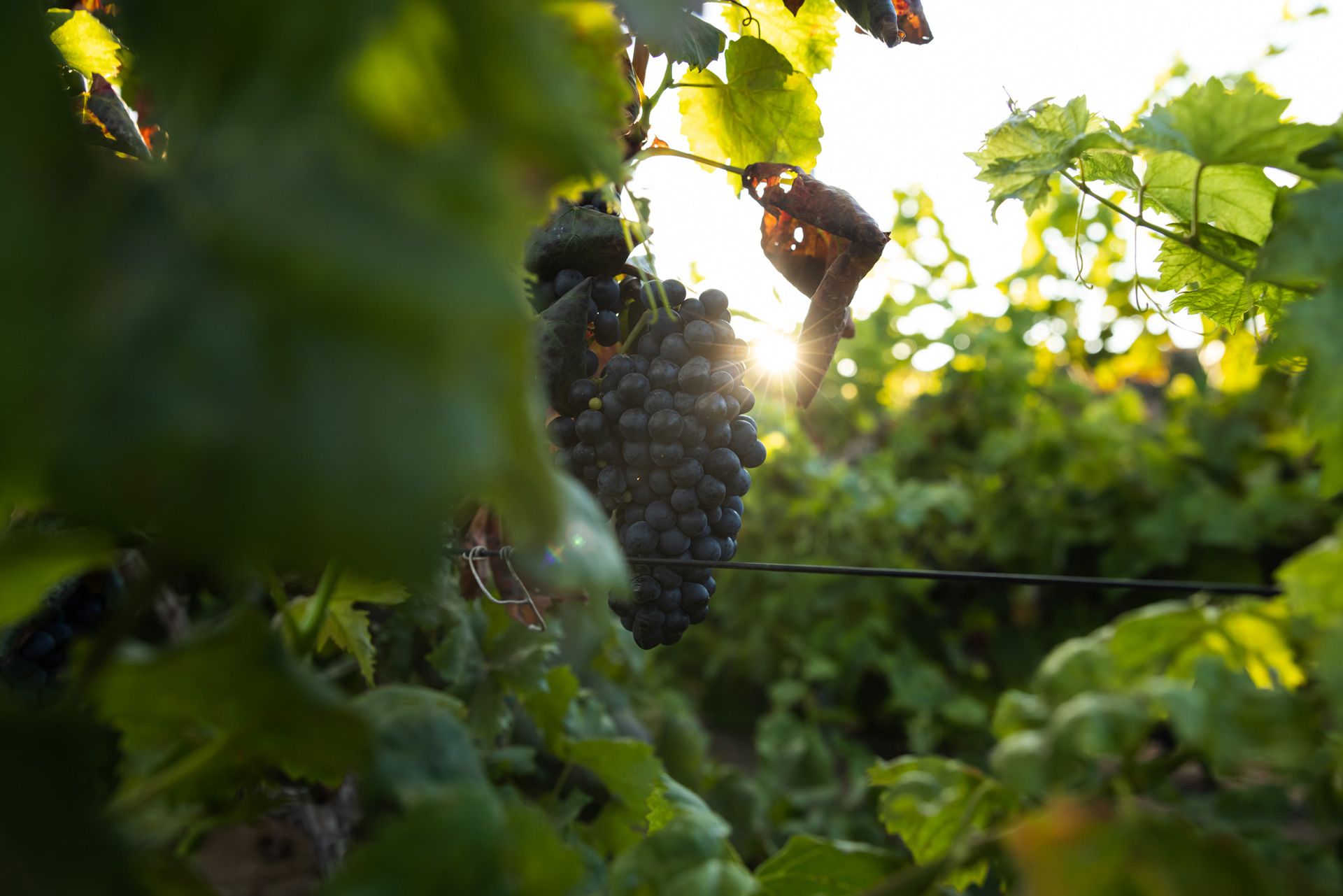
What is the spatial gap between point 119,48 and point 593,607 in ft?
2.38

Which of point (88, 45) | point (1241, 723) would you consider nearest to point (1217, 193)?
point (1241, 723)

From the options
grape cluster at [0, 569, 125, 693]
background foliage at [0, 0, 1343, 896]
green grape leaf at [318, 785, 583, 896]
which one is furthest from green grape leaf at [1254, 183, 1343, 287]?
grape cluster at [0, 569, 125, 693]

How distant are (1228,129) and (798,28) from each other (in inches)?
17.8

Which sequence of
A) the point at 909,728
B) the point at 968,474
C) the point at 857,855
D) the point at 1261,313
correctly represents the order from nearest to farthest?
the point at 857,855, the point at 1261,313, the point at 909,728, the point at 968,474

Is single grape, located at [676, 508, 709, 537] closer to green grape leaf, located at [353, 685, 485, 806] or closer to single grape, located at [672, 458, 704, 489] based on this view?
single grape, located at [672, 458, 704, 489]

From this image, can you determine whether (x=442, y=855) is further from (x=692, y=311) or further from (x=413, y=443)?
(x=692, y=311)

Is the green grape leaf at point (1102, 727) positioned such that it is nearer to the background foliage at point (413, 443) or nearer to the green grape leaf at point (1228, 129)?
the background foliage at point (413, 443)

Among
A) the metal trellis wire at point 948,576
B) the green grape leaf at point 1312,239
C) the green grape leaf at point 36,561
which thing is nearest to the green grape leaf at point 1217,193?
the green grape leaf at point 1312,239

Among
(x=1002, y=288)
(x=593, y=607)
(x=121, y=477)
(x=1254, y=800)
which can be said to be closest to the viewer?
(x=121, y=477)

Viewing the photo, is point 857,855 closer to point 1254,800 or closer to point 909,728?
point 1254,800

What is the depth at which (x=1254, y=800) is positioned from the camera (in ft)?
3.37

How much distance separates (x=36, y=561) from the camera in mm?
347

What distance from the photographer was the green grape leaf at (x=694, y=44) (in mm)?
713

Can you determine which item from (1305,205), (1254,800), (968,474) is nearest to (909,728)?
(968,474)
